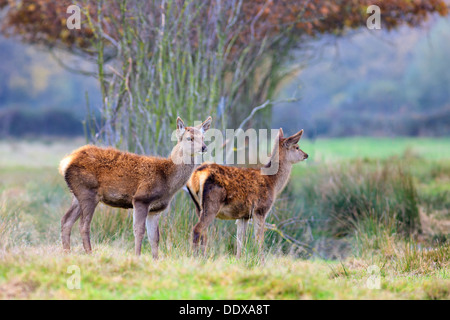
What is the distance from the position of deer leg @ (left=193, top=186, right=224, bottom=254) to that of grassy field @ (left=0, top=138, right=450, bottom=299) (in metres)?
0.19

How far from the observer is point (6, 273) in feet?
16.5

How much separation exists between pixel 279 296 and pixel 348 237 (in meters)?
4.57

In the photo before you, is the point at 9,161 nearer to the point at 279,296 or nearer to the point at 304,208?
the point at 304,208

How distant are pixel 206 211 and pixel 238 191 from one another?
18.1 inches

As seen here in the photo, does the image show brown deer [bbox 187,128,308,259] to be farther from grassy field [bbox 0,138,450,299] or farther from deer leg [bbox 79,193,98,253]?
deer leg [bbox 79,193,98,253]

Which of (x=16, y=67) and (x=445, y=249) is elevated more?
(x=16, y=67)

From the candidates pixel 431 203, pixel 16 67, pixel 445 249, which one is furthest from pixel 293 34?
pixel 16 67

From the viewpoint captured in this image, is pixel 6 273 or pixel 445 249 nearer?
pixel 6 273

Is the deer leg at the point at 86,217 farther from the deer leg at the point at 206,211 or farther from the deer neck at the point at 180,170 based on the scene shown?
the deer leg at the point at 206,211

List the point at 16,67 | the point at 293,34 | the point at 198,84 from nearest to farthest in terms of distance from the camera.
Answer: the point at 198,84
the point at 293,34
the point at 16,67

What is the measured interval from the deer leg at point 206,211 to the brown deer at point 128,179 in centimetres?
29

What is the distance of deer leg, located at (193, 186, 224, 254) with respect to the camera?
251 inches
